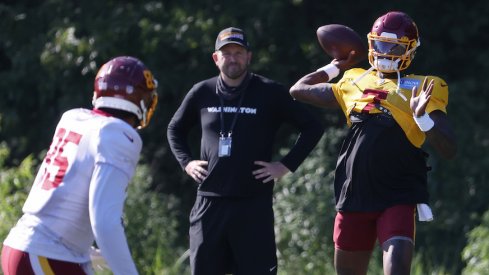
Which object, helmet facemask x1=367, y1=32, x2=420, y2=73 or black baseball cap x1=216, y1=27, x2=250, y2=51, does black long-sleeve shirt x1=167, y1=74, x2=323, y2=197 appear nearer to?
black baseball cap x1=216, y1=27, x2=250, y2=51

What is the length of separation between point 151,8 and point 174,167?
6.23 ft

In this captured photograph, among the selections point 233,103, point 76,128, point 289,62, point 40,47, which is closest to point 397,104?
point 233,103

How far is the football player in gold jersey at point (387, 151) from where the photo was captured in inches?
239

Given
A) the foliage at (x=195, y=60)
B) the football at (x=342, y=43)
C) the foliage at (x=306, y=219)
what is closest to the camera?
the football at (x=342, y=43)

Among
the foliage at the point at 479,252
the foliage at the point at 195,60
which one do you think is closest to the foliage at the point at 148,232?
the foliage at the point at 195,60

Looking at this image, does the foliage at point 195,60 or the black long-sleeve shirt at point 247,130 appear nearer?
the black long-sleeve shirt at point 247,130

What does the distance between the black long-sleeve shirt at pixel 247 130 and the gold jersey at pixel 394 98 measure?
0.63 m

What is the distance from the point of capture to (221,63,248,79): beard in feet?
22.3

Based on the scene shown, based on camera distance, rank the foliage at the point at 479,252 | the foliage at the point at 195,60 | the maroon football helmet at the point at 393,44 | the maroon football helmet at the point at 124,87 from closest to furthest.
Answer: the maroon football helmet at the point at 124,87 → the maroon football helmet at the point at 393,44 → the foliage at the point at 479,252 → the foliage at the point at 195,60

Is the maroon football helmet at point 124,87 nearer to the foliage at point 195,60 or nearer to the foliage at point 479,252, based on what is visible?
the foliage at point 479,252

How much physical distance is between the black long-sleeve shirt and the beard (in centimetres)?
9

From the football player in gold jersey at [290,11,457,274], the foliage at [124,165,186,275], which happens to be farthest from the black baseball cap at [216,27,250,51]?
the foliage at [124,165,186,275]

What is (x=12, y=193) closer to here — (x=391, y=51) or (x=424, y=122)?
(x=391, y=51)

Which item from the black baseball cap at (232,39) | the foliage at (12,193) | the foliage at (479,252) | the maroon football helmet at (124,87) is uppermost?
the black baseball cap at (232,39)
